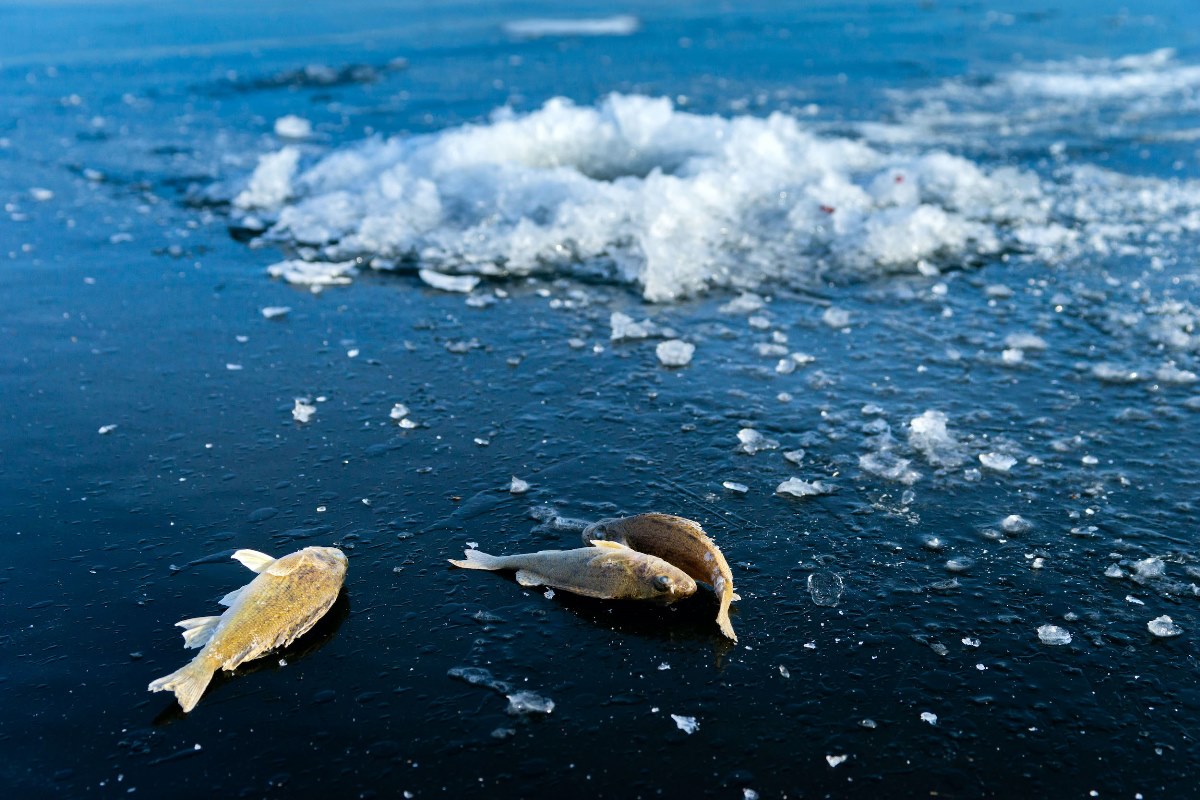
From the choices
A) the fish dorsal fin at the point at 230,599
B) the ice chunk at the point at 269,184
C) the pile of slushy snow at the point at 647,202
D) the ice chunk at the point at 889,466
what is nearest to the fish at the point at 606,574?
the fish dorsal fin at the point at 230,599

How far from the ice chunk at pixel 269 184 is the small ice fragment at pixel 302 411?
18.2ft

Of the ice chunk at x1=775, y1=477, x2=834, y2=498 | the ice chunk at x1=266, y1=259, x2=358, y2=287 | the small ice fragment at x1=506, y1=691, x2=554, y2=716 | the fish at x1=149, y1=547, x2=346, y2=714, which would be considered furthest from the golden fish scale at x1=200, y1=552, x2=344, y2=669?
the ice chunk at x1=266, y1=259, x2=358, y2=287

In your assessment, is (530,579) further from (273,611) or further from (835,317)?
(835,317)

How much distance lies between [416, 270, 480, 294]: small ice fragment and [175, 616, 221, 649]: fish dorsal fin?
5.02 meters

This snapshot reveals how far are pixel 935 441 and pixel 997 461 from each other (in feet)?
1.36

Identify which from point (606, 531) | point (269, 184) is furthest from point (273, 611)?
point (269, 184)

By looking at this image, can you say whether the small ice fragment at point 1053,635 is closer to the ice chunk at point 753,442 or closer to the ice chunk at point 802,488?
the ice chunk at point 802,488

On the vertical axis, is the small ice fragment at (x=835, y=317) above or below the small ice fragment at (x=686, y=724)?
above

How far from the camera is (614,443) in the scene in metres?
7.01

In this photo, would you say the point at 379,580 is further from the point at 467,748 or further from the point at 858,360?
the point at 858,360

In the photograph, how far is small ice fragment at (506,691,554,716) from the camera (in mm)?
4789

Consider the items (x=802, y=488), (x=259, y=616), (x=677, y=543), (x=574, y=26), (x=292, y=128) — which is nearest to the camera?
(x=259, y=616)

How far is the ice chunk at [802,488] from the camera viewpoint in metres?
6.38

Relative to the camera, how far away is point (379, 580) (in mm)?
5672
